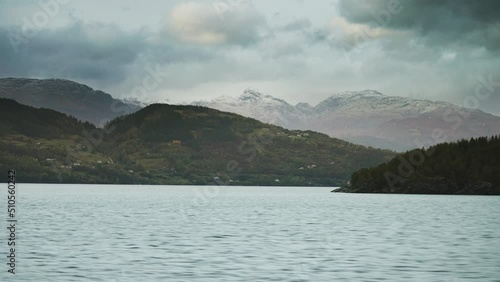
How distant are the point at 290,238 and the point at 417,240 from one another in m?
13.0

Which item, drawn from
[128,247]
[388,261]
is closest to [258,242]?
[128,247]

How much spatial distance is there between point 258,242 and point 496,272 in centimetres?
2692

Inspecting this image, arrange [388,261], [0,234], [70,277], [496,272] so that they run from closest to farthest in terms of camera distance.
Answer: [70,277], [496,272], [388,261], [0,234]

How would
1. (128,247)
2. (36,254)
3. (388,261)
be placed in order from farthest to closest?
(128,247) < (36,254) < (388,261)

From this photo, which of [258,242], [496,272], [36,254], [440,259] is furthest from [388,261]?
[36,254]

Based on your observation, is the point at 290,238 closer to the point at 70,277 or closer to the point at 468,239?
the point at 468,239

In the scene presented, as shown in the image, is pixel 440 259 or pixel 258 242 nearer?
pixel 440 259

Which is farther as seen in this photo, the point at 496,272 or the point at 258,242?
the point at 258,242

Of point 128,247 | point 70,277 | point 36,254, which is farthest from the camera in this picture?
point 128,247

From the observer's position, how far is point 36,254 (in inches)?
2335

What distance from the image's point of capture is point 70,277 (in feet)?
150

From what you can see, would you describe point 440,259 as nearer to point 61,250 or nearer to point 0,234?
point 61,250

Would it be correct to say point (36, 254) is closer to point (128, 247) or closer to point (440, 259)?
point (128, 247)

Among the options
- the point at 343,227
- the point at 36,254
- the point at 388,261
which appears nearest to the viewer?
the point at 388,261
